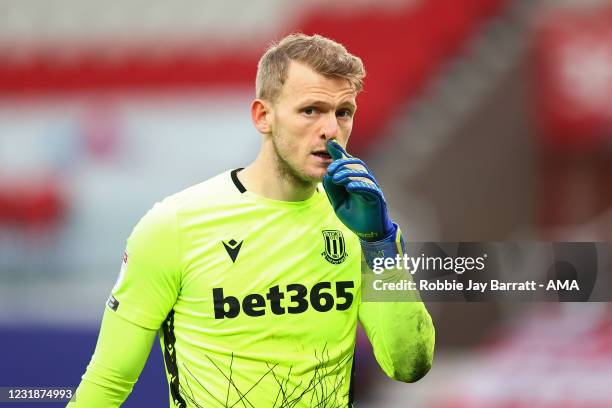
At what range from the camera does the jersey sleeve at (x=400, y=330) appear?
2191mm

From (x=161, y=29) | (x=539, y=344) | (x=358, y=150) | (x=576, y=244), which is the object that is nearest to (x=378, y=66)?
(x=358, y=150)

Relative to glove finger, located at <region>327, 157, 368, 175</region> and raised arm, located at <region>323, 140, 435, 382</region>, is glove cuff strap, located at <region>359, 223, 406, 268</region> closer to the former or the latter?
raised arm, located at <region>323, 140, 435, 382</region>

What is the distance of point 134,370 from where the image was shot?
2.31 meters

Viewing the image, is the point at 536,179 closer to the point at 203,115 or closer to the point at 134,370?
the point at 203,115

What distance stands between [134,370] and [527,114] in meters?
3.90

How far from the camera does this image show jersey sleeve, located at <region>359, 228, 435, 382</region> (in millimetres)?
2191

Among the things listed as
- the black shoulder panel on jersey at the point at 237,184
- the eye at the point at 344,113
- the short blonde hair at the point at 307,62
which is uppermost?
the short blonde hair at the point at 307,62

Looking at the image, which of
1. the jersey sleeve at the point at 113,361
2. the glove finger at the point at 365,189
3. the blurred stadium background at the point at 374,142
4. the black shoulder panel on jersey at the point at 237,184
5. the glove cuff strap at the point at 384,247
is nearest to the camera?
the glove finger at the point at 365,189

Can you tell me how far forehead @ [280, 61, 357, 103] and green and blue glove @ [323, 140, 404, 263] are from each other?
13 cm

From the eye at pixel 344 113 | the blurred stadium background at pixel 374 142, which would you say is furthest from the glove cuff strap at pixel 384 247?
the blurred stadium background at pixel 374 142

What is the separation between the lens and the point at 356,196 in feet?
6.93

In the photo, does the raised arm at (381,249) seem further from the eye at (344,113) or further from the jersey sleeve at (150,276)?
the jersey sleeve at (150,276)

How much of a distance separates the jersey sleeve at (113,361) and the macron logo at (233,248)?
29 cm

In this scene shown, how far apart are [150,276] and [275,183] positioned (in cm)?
42
